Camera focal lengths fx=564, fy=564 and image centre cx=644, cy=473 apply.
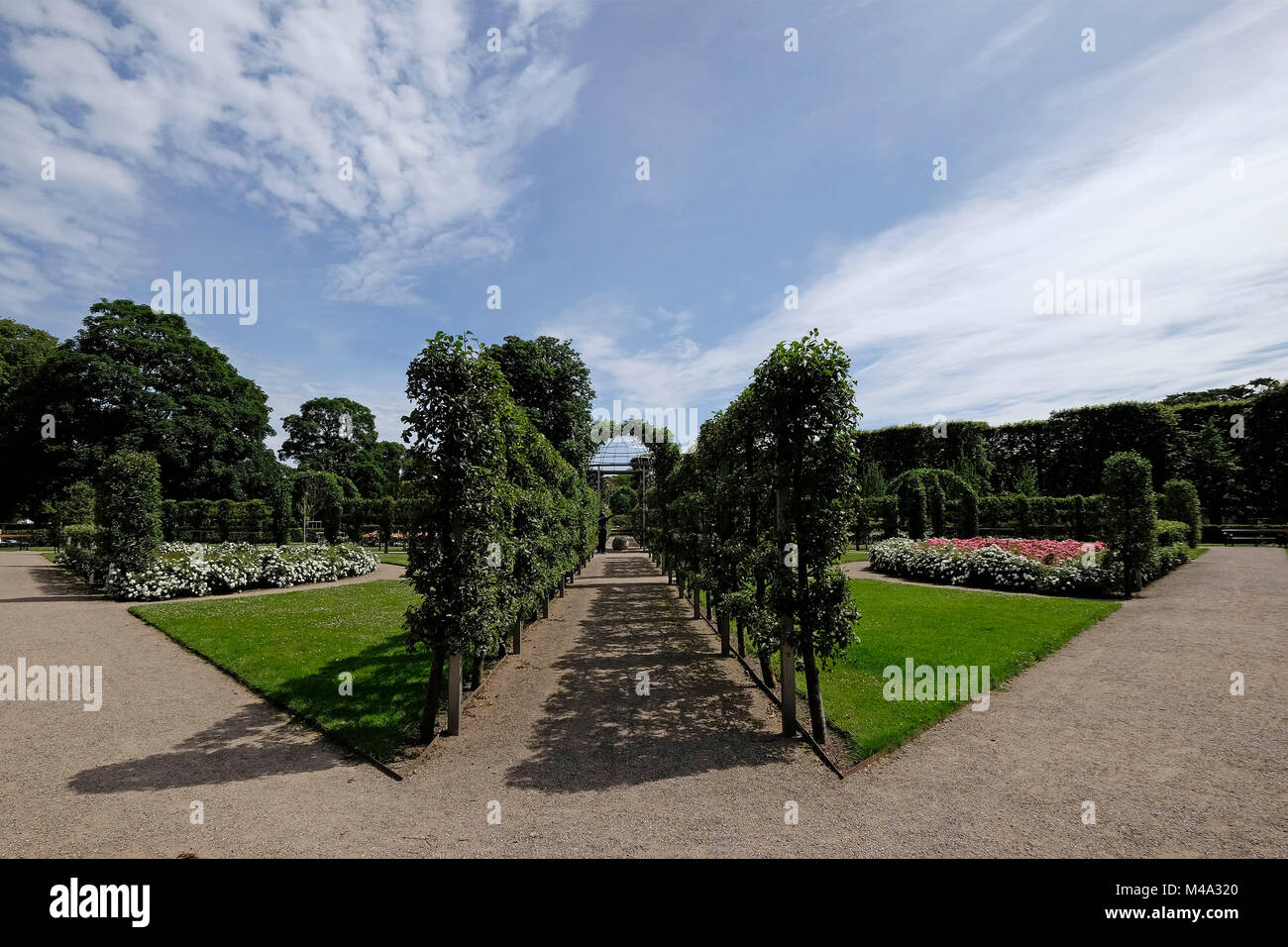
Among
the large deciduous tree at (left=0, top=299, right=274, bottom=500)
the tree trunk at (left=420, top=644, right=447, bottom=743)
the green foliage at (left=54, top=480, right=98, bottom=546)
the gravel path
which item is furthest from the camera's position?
the large deciduous tree at (left=0, top=299, right=274, bottom=500)

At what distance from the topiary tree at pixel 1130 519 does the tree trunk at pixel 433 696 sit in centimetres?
1742

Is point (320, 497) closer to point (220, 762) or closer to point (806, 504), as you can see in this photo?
point (220, 762)

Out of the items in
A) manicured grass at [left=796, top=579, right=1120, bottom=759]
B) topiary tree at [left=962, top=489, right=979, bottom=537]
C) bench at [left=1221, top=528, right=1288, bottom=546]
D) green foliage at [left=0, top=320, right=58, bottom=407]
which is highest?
green foliage at [left=0, top=320, right=58, bottom=407]

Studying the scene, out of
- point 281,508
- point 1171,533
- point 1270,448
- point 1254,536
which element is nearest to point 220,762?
point 1171,533

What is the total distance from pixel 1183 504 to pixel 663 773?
3169 centimetres

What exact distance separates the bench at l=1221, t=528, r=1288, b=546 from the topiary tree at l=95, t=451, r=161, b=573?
4745cm

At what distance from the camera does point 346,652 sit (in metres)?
10.0

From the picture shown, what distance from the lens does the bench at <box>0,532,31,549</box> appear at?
3809 centimetres

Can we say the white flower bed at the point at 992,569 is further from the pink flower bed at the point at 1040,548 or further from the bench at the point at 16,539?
the bench at the point at 16,539

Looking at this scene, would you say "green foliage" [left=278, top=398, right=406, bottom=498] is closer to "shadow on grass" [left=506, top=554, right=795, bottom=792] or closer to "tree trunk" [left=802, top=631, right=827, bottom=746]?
"shadow on grass" [left=506, top=554, right=795, bottom=792]

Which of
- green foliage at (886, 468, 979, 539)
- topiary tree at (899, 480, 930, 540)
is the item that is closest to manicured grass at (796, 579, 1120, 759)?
topiary tree at (899, 480, 930, 540)

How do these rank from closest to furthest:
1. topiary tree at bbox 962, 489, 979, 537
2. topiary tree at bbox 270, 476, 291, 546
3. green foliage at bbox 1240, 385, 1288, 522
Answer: topiary tree at bbox 962, 489, 979, 537, green foliage at bbox 1240, 385, 1288, 522, topiary tree at bbox 270, 476, 291, 546

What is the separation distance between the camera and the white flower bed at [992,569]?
15539mm
